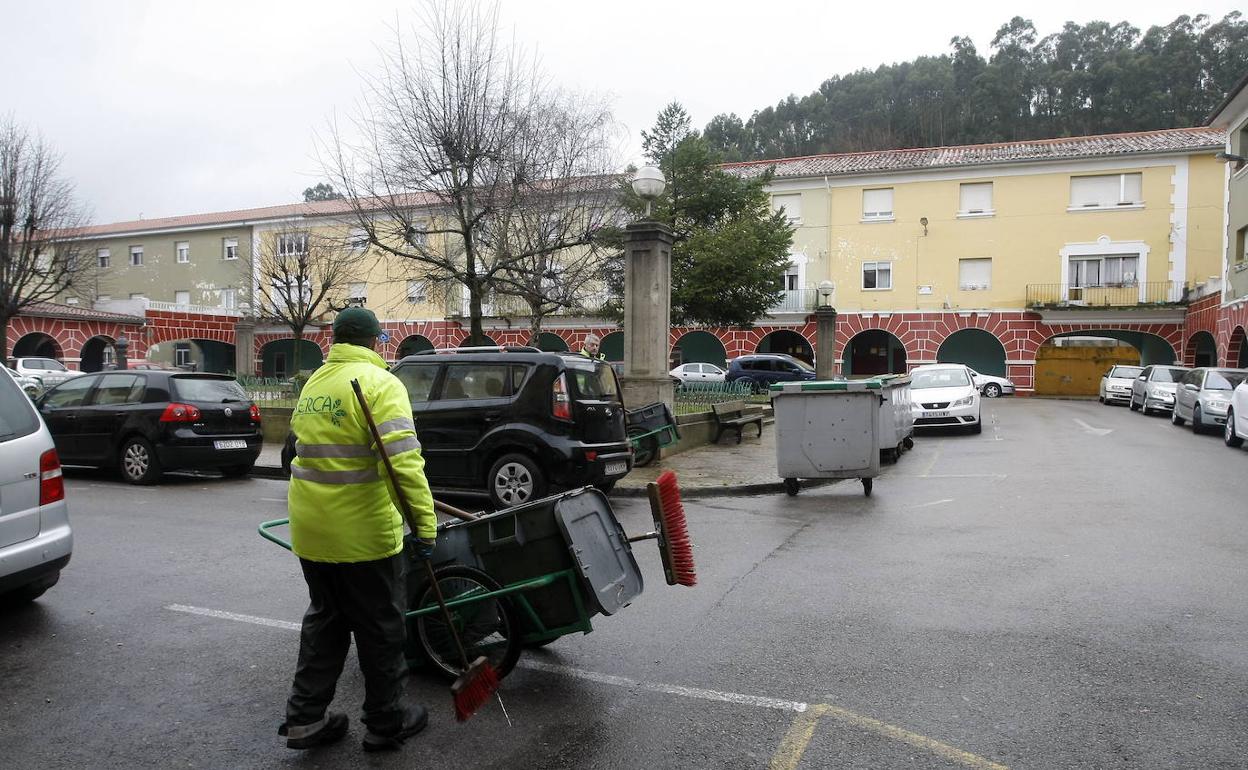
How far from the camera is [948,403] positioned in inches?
690

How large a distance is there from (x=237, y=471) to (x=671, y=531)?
30.8 ft

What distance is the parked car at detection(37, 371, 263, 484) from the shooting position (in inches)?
412

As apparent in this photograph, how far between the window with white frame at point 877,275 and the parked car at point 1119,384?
32.7 ft

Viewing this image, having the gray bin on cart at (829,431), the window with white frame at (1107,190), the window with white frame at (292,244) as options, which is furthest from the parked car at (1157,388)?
the window with white frame at (292,244)

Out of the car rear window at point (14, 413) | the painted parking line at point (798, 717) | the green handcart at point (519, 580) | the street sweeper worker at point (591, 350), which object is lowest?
the painted parking line at point (798, 717)

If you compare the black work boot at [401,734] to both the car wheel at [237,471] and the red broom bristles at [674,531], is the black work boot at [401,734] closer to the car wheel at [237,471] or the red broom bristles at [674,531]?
the red broom bristles at [674,531]

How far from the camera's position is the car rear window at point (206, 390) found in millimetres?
10727

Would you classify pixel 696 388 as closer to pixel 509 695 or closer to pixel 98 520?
pixel 98 520

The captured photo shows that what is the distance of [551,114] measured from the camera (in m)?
18.2

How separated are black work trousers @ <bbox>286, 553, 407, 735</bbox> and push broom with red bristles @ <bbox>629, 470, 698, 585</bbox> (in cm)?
128

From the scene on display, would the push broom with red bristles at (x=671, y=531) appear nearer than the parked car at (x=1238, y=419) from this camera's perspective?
Yes

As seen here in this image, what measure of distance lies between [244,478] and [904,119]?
187 ft

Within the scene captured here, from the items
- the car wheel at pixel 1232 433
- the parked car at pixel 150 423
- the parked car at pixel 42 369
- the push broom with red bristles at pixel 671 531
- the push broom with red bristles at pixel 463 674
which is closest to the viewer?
the push broom with red bristles at pixel 463 674

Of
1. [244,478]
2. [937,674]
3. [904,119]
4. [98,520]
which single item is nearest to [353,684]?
[937,674]
